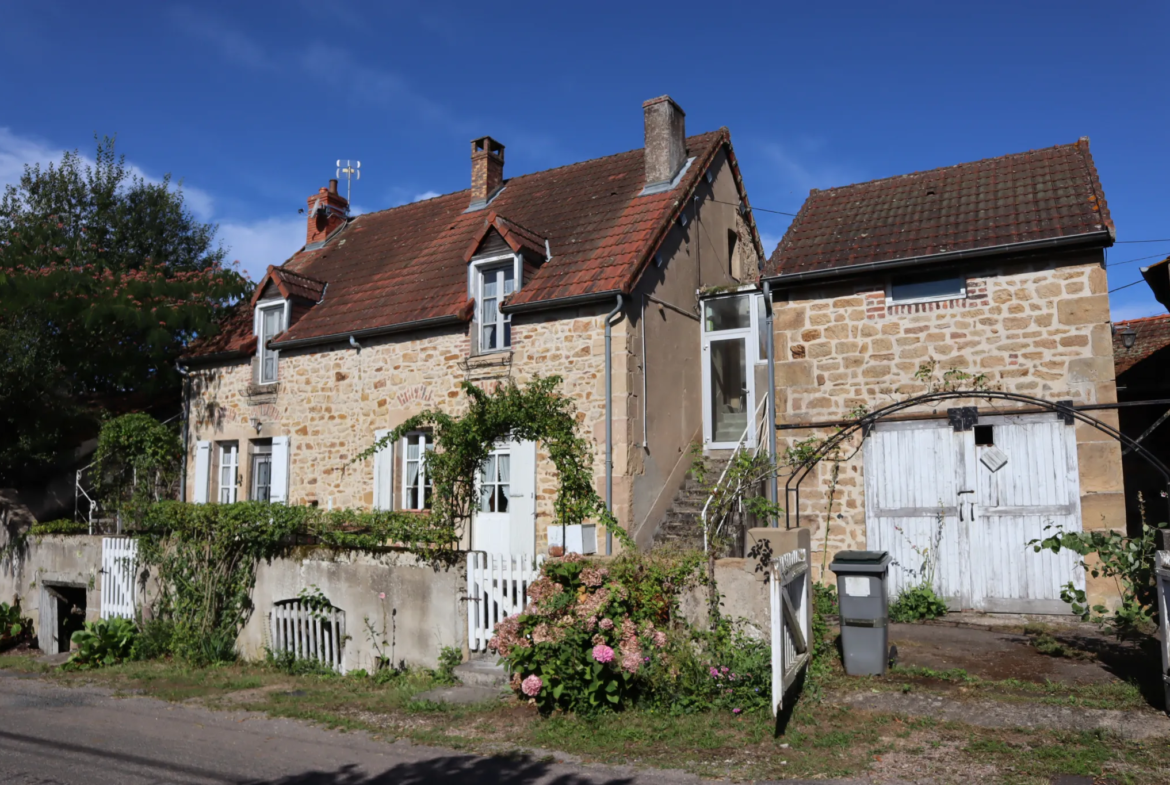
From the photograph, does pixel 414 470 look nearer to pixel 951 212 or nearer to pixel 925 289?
pixel 925 289

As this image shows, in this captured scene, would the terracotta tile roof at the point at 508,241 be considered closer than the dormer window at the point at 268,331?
Yes

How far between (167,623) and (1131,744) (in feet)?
32.8

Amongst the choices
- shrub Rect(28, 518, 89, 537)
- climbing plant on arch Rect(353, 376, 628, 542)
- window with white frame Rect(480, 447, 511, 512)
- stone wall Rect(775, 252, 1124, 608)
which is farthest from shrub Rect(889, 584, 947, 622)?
shrub Rect(28, 518, 89, 537)

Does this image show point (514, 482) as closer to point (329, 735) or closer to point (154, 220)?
point (329, 735)

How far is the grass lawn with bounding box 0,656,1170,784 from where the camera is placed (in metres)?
5.35

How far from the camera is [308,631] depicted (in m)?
9.30

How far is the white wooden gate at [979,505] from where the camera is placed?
386 inches

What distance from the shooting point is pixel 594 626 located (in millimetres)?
6875

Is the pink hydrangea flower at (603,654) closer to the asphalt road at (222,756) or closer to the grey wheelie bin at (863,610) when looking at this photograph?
the asphalt road at (222,756)

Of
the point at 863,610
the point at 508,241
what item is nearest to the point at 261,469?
the point at 508,241

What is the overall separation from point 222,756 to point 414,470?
725 cm

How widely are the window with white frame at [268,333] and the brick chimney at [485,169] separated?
415cm

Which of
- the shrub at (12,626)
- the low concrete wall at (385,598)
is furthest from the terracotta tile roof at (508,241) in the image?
the shrub at (12,626)

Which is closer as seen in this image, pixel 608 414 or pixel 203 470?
pixel 608 414
